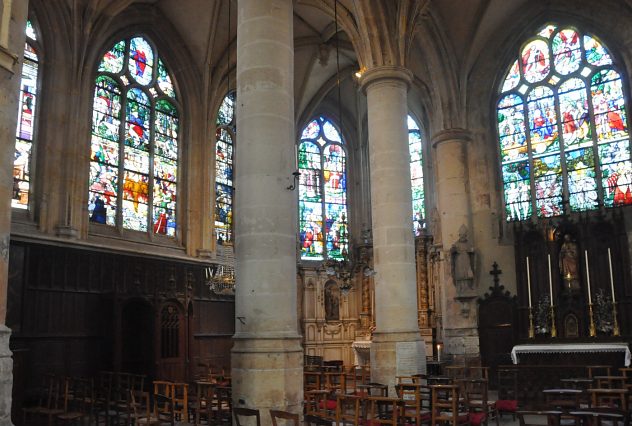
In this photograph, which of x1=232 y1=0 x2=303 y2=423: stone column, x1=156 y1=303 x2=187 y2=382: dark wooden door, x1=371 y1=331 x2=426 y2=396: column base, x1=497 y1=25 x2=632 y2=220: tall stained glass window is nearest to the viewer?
x1=232 y1=0 x2=303 y2=423: stone column

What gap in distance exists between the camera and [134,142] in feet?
63.1

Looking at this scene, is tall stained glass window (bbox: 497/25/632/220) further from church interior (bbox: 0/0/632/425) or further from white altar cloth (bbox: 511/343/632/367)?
white altar cloth (bbox: 511/343/632/367)

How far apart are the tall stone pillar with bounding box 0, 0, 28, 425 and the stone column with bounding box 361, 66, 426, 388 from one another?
9.01 metres

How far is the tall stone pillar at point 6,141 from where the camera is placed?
5.79m

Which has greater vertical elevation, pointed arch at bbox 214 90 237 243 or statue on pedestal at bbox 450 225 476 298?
pointed arch at bbox 214 90 237 243

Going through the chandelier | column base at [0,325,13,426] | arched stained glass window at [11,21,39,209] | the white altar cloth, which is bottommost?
the white altar cloth

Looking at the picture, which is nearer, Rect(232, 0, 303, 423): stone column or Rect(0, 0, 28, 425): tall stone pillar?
Rect(0, 0, 28, 425): tall stone pillar

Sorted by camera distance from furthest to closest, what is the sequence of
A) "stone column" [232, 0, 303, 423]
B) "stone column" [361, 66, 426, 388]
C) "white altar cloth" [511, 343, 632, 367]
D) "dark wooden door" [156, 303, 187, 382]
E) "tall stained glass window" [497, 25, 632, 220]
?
"tall stained glass window" [497, 25, 632, 220], "dark wooden door" [156, 303, 187, 382], "white altar cloth" [511, 343, 632, 367], "stone column" [361, 66, 426, 388], "stone column" [232, 0, 303, 423]

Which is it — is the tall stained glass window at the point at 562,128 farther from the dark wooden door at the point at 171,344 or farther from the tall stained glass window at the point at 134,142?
the tall stained glass window at the point at 134,142

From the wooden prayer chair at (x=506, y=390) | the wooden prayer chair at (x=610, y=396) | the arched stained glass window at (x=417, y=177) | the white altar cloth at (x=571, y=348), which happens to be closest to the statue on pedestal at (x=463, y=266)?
the white altar cloth at (x=571, y=348)

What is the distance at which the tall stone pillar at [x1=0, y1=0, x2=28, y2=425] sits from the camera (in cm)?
579

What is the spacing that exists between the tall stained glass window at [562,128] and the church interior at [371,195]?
0.21ft

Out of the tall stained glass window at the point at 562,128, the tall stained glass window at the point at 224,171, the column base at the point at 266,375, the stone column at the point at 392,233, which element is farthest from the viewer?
the tall stained glass window at the point at 224,171

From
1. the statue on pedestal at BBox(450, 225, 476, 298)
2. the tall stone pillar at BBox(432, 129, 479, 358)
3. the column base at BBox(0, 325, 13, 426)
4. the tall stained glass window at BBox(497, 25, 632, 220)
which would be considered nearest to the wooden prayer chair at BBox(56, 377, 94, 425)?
the column base at BBox(0, 325, 13, 426)
